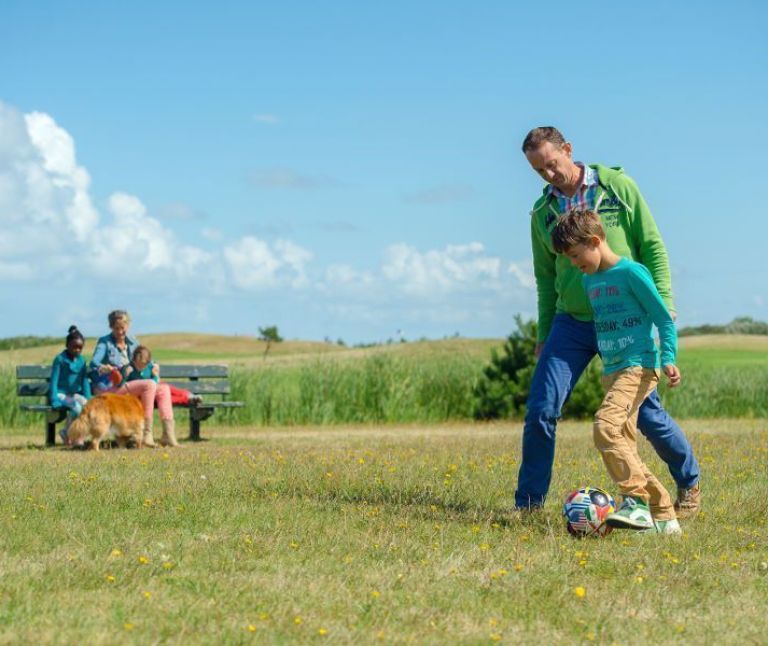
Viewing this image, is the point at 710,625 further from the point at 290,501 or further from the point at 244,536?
the point at 290,501

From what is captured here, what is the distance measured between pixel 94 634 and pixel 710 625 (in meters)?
2.68

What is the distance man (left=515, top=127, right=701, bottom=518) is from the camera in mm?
7535

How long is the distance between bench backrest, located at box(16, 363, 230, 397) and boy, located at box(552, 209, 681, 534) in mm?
11076

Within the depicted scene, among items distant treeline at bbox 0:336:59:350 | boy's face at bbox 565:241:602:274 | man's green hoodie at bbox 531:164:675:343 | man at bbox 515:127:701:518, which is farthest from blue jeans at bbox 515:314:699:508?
distant treeline at bbox 0:336:59:350

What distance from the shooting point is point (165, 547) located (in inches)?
255

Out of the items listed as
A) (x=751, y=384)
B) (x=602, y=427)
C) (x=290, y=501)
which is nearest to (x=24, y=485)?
(x=290, y=501)

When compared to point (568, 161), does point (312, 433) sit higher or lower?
lower

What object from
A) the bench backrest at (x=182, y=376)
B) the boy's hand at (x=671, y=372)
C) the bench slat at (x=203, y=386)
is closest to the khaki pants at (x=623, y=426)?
the boy's hand at (x=671, y=372)

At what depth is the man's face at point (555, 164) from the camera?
7398 millimetres

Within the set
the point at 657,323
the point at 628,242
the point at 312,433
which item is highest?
the point at 628,242

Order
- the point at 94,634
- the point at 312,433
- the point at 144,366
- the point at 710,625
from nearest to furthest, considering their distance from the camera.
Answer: the point at 94,634 → the point at 710,625 → the point at 144,366 → the point at 312,433

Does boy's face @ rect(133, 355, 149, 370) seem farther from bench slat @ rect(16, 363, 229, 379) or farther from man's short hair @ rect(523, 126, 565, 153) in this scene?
man's short hair @ rect(523, 126, 565, 153)

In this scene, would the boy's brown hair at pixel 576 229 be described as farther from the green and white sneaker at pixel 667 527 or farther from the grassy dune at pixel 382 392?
the grassy dune at pixel 382 392

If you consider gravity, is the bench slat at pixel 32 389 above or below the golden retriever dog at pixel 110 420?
above
